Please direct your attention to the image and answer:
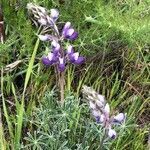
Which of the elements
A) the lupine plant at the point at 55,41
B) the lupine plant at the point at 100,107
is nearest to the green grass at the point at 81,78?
the lupine plant at the point at 55,41

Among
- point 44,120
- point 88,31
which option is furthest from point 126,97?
point 44,120

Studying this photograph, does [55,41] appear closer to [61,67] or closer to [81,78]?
[61,67]

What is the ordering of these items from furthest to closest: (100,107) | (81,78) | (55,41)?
(81,78) < (55,41) < (100,107)

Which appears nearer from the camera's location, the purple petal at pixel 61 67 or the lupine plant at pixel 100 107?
the lupine plant at pixel 100 107

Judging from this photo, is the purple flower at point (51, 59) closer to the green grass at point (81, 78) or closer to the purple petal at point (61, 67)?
the purple petal at point (61, 67)

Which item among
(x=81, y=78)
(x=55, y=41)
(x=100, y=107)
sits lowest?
(x=81, y=78)

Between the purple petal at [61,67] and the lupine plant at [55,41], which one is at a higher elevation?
the lupine plant at [55,41]

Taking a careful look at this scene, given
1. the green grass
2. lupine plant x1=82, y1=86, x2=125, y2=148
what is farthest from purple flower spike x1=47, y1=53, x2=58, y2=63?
lupine plant x1=82, y1=86, x2=125, y2=148

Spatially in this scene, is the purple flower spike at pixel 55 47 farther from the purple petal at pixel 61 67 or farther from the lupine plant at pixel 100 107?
the lupine plant at pixel 100 107

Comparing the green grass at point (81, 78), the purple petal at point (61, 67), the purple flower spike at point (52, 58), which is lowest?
the green grass at point (81, 78)

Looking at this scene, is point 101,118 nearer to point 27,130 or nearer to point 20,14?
point 27,130

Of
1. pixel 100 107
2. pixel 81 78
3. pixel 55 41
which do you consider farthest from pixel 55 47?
pixel 81 78
